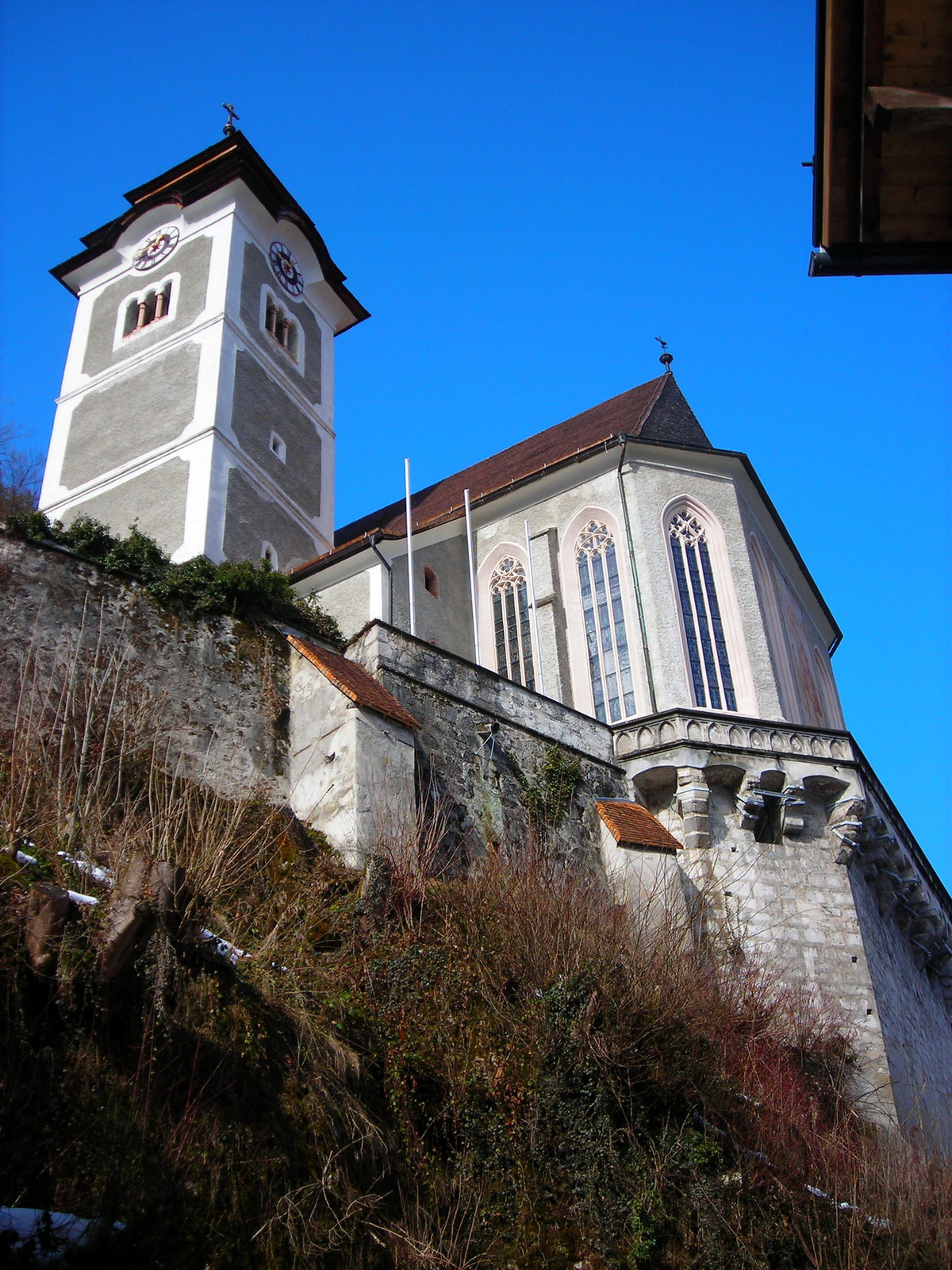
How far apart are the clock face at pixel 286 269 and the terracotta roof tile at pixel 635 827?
56.6ft

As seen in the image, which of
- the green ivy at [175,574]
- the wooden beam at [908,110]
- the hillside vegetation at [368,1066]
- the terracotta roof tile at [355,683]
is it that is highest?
the green ivy at [175,574]

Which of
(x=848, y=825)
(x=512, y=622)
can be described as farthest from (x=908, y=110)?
(x=512, y=622)

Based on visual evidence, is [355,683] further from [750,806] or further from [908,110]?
[908,110]

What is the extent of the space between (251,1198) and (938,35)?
24.7ft

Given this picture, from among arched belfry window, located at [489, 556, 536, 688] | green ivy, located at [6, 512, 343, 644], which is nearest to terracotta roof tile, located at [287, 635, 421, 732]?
green ivy, located at [6, 512, 343, 644]

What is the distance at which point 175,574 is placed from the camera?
49.0 ft

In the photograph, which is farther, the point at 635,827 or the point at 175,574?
the point at 635,827

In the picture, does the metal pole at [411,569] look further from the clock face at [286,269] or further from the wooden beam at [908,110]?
the wooden beam at [908,110]

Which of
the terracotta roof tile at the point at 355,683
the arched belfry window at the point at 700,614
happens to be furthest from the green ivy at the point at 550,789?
the arched belfry window at the point at 700,614

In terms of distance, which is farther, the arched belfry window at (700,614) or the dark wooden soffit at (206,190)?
the dark wooden soffit at (206,190)

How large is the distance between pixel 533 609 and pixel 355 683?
782 cm

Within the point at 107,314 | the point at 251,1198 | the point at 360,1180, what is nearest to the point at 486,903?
the point at 360,1180

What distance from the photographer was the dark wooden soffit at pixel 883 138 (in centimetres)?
622

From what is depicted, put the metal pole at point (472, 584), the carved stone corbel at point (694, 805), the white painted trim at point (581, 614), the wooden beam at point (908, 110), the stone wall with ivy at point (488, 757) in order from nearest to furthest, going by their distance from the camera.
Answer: the wooden beam at point (908, 110), the stone wall with ivy at point (488, 757), the carved stone corbel at point (694, 805), the white painted trim at point (581, 614), the metal pole at point (472, 584)
